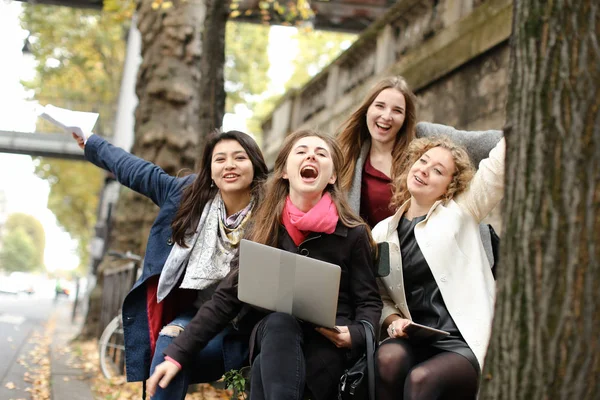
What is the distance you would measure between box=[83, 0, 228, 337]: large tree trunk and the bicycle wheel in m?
1.42

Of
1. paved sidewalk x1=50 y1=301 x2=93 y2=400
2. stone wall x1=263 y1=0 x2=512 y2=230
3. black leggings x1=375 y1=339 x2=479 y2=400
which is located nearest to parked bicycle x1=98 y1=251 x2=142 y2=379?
paved sidewalk x1=50 y1=301 x2=93 y2=400

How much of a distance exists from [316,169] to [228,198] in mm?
627

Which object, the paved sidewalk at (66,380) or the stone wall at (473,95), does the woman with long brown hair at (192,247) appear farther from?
the stone wall at (473,95)

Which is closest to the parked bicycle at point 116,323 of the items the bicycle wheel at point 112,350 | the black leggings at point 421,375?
the bicycle wheel at point 112,350

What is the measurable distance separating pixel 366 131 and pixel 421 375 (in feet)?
6.77

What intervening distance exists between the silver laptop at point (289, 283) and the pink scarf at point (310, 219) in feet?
1.06

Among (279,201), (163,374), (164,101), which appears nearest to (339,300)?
(279,201)

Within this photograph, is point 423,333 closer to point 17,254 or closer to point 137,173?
point 137,173

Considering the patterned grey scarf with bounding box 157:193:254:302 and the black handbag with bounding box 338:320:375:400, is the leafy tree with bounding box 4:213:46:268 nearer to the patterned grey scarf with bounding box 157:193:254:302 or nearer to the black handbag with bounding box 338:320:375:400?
the patterned grey scarf with bounding box 157:193:254:302

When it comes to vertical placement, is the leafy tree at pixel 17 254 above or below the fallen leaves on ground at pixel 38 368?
below

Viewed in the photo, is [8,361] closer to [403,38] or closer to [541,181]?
[403,38]

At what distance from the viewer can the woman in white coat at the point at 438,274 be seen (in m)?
3.35

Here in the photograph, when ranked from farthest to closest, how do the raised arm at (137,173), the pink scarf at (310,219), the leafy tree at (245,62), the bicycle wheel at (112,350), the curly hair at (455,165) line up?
the leafy tree at (245,62), the bicycle wheel at (112,350), the raised arm at (137,173), the curly hair at (455,165), the pink scarf at (310,219)

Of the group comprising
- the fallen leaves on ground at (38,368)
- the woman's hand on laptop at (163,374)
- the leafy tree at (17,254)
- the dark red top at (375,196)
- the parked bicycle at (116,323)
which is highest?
the dark red top at (375,196)
